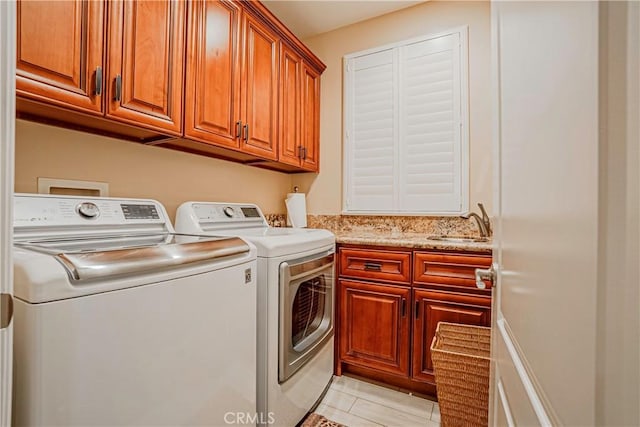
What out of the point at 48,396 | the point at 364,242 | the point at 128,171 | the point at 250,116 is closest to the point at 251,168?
the point at 250,116

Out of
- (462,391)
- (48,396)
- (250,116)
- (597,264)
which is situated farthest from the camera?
(250,116)

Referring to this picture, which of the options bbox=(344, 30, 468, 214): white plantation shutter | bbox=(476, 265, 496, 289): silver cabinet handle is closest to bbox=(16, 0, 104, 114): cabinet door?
bbox=(476, 265, 496, 289): silver cabinet handle

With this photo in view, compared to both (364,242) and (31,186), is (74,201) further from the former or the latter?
(364,242)

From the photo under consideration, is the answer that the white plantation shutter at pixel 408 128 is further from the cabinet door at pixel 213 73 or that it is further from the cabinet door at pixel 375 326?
the cabinet door at pixel 213 73

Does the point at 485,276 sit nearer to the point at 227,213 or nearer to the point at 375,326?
the point at 375,326

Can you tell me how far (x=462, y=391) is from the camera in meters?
1.37

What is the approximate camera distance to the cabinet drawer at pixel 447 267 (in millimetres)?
1676

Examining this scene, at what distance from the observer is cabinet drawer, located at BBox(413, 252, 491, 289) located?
168cm

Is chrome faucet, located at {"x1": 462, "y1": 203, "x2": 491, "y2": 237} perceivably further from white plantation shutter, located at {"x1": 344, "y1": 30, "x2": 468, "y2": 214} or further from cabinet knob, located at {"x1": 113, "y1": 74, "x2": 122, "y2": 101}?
cabinet knob, located at {"x1": 113, "y1": 74, "x2": 122, "y2": 101}

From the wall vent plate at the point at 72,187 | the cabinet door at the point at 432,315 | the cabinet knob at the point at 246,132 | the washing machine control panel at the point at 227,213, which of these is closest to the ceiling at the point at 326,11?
the cabinet knob at the point at 246,132

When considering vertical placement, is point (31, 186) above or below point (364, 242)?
above

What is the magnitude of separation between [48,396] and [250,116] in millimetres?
1626

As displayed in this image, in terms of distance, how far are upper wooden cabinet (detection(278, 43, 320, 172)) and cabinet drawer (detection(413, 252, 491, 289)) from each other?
47.6 inches

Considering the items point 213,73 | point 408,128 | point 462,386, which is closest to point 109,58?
point 213,73
